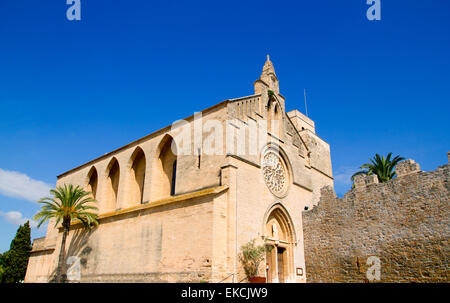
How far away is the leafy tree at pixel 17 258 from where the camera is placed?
3253cm

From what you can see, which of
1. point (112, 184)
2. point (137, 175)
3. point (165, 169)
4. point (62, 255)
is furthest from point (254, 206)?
point (62, 255)

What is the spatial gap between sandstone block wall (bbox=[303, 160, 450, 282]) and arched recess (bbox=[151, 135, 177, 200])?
9585mm

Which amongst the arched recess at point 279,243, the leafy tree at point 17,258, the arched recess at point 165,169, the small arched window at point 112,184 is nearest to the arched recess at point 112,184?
the small arched window at point 112,184

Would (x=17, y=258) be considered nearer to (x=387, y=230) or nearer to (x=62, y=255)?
(x=62, y=255)

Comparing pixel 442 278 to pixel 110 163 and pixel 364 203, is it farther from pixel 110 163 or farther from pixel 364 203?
pixel 110 163

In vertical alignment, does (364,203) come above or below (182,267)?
above

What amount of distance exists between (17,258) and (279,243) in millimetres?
28221

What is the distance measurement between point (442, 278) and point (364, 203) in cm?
514

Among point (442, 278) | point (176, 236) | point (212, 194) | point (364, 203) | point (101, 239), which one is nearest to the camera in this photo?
point (442, 278)

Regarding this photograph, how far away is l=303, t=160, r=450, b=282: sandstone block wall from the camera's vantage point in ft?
50.8

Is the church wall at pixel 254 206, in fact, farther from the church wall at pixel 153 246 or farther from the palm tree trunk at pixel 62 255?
the palm tree trunk at pixel 62 255
